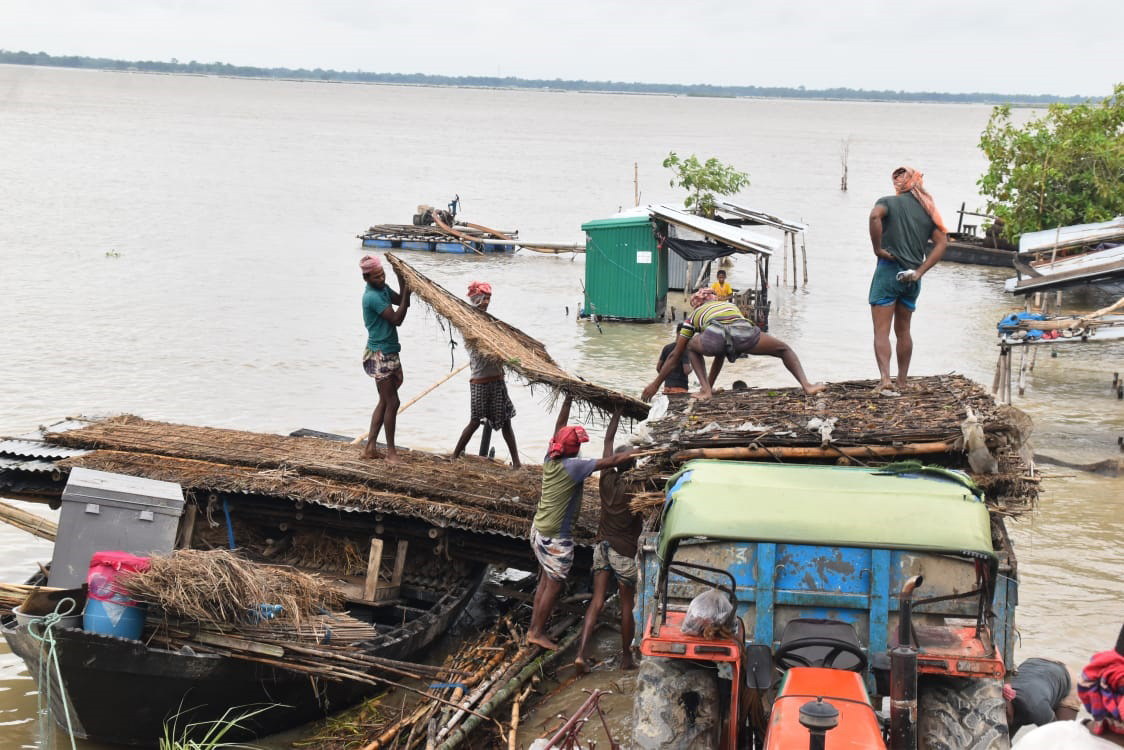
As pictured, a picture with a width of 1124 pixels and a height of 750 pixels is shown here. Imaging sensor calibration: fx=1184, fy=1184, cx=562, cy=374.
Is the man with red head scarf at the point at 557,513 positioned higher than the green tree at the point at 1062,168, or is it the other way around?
the green tree at the point at 1062,168

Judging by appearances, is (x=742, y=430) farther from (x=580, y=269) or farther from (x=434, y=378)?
(x=580, y=269)

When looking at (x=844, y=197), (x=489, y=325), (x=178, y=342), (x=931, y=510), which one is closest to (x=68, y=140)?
(x=844, y=197)

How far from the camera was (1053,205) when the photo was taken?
98.0 feet

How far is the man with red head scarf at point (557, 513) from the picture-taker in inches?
330

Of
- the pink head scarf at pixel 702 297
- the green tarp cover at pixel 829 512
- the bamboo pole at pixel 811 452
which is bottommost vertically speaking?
→ the bamboo pole at pixel 811 452

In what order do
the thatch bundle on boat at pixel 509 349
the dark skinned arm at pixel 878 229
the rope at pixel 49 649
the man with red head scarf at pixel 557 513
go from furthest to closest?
the thatch bundle on boat at pixel 509 349
the dark skinned arm at pixel 878 229
the man with red head scarf at pixel 557 513
the rope at pixel 49 649

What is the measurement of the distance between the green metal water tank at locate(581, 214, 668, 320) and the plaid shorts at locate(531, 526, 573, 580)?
17.2 m

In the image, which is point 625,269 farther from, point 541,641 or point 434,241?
point 541,641

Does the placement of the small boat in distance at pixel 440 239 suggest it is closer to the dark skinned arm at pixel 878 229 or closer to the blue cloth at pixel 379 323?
the blue cloth at pixel 379 323

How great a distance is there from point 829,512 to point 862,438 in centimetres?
177

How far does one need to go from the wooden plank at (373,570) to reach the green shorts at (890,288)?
4425mm

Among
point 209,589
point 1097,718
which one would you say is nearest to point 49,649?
point 209,589

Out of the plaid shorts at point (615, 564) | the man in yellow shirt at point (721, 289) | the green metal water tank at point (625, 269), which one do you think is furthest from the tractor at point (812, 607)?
the green metal water tank at point (625, 269)

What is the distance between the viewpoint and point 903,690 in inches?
181
